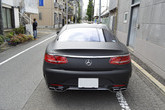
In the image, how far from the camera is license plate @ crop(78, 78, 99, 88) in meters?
2.60

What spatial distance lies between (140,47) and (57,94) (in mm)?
4594

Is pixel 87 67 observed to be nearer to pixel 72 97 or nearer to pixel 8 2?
pixel 72 97

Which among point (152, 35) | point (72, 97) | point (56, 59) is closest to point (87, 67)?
point (56, 59)

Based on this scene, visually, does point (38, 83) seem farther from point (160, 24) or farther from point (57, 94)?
point (160, 24)

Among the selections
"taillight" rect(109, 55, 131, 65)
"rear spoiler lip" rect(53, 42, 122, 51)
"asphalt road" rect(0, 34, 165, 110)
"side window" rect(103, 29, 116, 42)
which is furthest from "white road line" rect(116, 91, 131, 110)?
"side window" rect(103, 29, 116, 42)

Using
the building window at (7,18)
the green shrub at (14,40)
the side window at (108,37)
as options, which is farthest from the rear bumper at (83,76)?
the building window at (7,18)

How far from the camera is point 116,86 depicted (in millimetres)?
2719

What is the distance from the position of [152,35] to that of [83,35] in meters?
3.17

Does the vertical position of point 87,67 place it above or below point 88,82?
above

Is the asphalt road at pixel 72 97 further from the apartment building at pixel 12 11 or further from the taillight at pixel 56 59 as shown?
the apartment building at pixel 12 11

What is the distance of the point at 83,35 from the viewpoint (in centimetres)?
338

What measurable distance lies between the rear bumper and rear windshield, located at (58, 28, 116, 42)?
2.87 ft

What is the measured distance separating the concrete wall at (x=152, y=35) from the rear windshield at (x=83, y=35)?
2273mm

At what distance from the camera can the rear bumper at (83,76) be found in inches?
101
